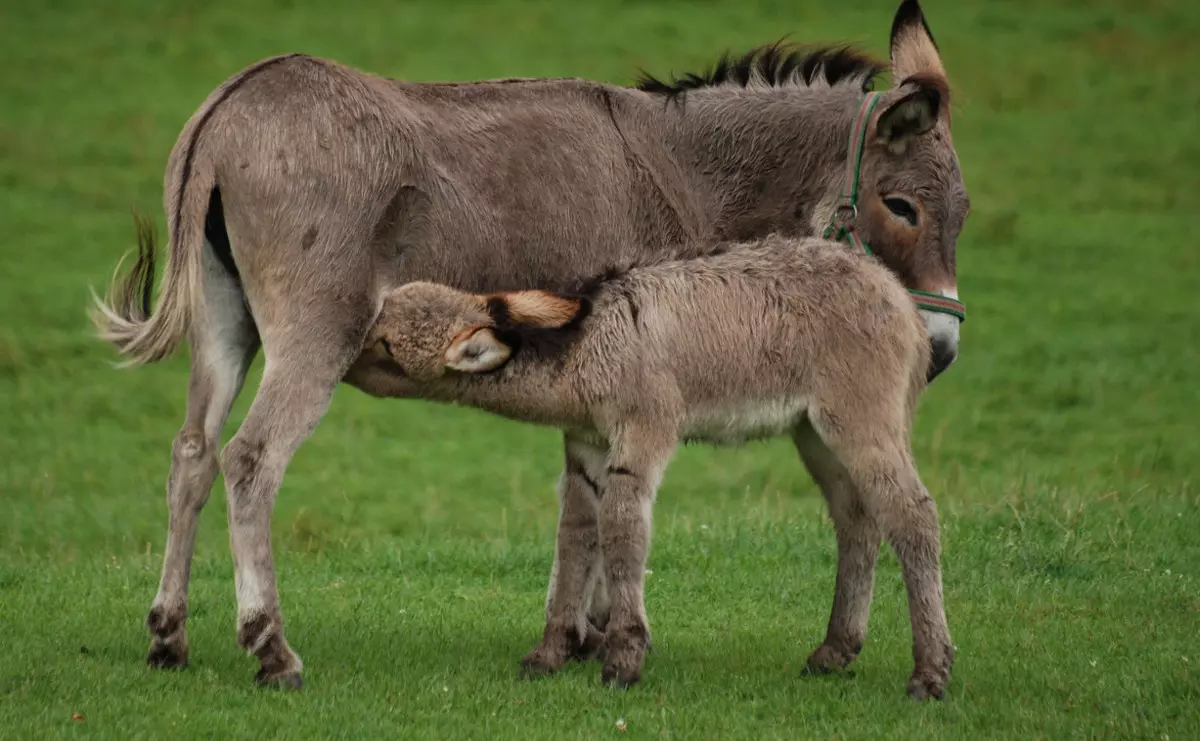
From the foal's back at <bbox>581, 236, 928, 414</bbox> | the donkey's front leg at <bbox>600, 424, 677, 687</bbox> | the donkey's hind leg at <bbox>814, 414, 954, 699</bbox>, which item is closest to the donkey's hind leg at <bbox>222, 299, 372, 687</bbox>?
the foal's back at <bbox>581, 236, 928, 414</bbox>

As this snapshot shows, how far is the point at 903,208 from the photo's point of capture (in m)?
8.16

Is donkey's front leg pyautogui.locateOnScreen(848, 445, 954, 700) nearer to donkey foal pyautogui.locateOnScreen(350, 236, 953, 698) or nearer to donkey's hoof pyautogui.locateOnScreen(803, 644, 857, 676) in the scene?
donkey foal pyautogui.locateOnScreen(350, 236, 953, 698)

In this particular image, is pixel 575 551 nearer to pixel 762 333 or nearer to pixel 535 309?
pixel 535 309

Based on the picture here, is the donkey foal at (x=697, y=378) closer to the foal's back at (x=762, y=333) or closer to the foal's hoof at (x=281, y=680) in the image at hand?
the foal's back at (x=762, y=333)

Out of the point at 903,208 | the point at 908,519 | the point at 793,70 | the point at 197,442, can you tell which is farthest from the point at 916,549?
the point at 197,442

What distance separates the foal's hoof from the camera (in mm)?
7090

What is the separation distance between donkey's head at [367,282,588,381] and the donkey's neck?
61.5 inches

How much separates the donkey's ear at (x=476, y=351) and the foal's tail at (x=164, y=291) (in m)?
1.26

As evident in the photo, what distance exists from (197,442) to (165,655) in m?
1.02

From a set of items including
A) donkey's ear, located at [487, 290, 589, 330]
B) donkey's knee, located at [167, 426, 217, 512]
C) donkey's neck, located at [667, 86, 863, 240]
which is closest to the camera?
donkey's ear, located at [487, 290, 589, 330]

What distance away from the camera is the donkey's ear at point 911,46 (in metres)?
8.91

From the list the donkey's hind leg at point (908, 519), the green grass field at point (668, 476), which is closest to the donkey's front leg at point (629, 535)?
the green grass field at point (668, 476)

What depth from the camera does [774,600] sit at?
29.8 ft

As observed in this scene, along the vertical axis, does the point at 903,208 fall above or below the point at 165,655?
above
